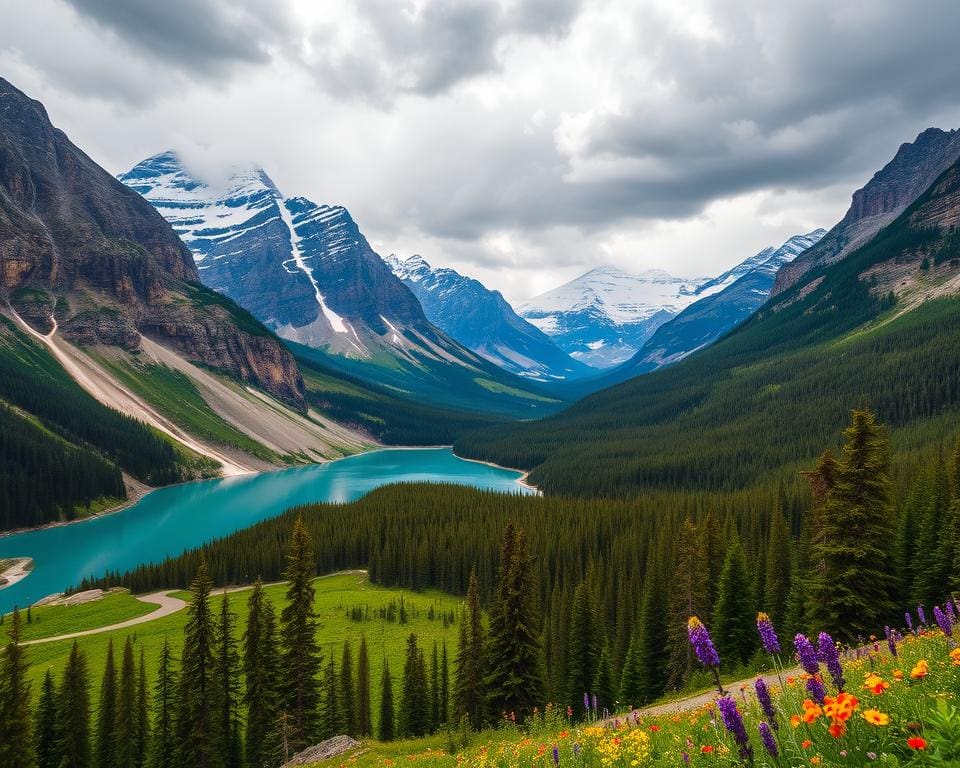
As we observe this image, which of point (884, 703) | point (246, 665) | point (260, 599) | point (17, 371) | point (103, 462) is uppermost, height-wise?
point (17, 371)

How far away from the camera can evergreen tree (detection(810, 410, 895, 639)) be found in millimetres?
28094

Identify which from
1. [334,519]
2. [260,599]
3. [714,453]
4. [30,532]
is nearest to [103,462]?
[30,532]

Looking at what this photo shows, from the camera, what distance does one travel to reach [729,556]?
4047 cm

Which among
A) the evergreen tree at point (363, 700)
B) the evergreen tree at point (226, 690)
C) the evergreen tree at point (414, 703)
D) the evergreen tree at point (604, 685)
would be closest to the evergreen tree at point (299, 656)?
the evergreen tree at point (226, 690)

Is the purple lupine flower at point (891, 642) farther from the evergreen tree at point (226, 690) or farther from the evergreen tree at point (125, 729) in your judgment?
the evergreen tree at point (125, 729)

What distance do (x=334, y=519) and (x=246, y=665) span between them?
70.5 m

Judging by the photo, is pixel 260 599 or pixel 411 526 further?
pixel 411 526

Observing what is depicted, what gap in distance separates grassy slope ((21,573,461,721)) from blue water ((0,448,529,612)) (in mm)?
17919

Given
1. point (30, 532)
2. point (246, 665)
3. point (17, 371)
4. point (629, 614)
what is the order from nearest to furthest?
point (246, 665)
point (629, 614)
point (30, 532)
point (17, 371)

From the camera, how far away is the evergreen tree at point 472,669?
117ft

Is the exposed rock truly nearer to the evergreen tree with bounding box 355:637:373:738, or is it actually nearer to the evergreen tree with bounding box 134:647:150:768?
the evergreen tree with bounding box 355:637:373:738

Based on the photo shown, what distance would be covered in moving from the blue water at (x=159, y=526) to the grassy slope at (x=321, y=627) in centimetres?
1792

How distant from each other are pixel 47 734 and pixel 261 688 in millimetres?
12939

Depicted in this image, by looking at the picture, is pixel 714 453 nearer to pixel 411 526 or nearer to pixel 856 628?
pixel 411 526
